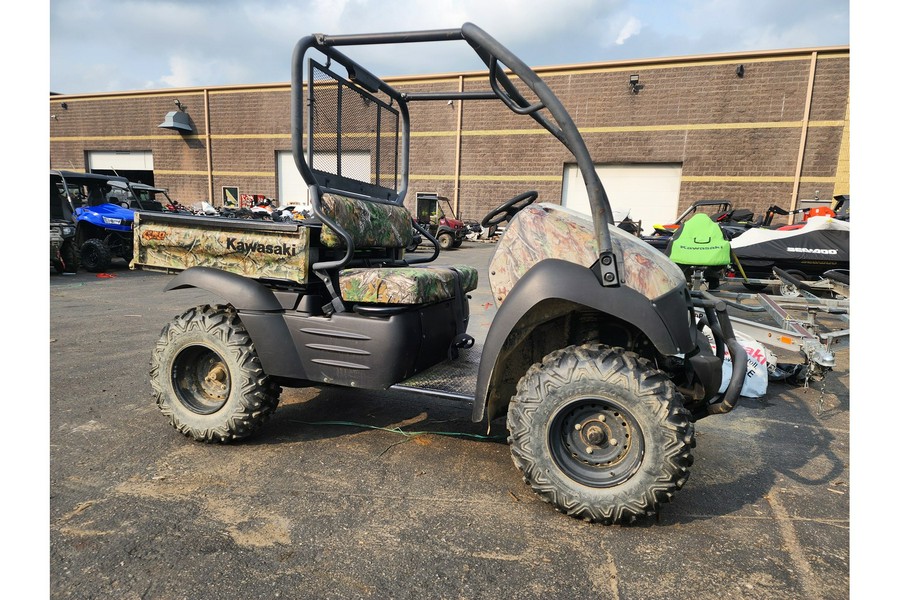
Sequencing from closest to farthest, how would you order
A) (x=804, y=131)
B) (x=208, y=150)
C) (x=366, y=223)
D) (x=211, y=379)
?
(x=211, y=379) → (x=366, y=223) → (x=804, y=131) → (x=208, y=150)

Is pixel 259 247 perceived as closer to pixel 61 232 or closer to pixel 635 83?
pixel 61 232

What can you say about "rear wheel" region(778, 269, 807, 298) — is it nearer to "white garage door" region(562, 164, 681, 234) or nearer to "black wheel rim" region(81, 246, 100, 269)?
"white garage door" region(562, 164, 681, 234)

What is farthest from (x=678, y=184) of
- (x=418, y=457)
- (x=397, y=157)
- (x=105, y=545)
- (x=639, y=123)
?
(x=105, y=545)

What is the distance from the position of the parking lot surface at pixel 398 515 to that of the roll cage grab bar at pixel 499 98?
3.82 feet

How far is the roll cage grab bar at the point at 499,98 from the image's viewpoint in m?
2.31

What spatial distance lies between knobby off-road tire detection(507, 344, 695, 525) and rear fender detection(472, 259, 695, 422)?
0.52 ft

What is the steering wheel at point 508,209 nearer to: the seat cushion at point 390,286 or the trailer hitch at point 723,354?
the seat cushion at point 390,286

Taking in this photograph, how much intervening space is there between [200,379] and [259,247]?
3.27 ft

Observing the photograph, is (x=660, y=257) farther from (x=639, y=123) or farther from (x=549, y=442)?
(x=639, y=123)

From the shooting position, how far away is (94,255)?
11219 mm

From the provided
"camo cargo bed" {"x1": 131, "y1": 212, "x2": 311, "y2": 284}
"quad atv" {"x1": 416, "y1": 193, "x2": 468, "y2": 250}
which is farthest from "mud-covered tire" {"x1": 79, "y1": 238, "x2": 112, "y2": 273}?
"camo cargo bed" {"x1": 131, "y1": 212, "x2": 311, "y2": 284}

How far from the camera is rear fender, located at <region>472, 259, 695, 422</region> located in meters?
2.25

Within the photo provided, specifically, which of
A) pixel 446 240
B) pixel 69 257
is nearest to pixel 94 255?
pixel 69 257

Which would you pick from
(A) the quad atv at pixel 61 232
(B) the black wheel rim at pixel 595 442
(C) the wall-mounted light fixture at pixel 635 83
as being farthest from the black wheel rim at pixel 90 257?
Answer: (C) the wall-mounted light fixture at pixel 635 83
